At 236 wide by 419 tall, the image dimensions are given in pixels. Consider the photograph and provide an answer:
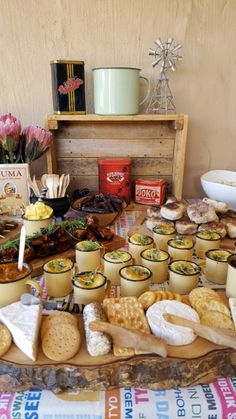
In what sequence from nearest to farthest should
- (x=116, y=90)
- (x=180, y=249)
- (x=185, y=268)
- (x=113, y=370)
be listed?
(x=113, y=370), (x=185, y=268), (x=180, y=249), (x=116, y=90)

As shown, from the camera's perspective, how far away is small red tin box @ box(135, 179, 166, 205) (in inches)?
52.9

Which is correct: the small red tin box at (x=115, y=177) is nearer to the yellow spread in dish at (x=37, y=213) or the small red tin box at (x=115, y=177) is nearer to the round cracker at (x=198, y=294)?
the yellow spread in dish at (x=37, y=213)

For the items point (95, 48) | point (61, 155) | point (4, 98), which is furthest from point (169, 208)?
point (4, 98)

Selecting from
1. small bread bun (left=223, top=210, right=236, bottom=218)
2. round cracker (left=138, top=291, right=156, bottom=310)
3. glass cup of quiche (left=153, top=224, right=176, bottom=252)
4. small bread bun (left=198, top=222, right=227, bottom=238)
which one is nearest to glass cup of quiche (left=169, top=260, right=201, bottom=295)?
round cracker (left=138, top=291, right=156, bottom=310)

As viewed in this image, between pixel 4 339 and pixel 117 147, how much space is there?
1049mm

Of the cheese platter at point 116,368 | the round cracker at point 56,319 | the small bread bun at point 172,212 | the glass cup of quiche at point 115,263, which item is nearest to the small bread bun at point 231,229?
the small bread bun at point 172,212

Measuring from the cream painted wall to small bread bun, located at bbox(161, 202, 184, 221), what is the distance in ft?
1.87

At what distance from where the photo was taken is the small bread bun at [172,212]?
42.3 inches

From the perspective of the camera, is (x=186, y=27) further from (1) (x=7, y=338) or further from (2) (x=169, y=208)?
(1) (x=7, y=338)

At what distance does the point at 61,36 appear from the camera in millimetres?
1302

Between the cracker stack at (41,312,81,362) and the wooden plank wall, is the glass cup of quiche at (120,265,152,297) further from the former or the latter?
the wooden plank wall

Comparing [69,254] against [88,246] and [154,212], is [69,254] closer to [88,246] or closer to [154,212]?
[88,246]

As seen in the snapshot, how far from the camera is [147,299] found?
63cm

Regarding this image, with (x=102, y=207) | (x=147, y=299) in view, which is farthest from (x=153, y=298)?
(x=102, y=207)
